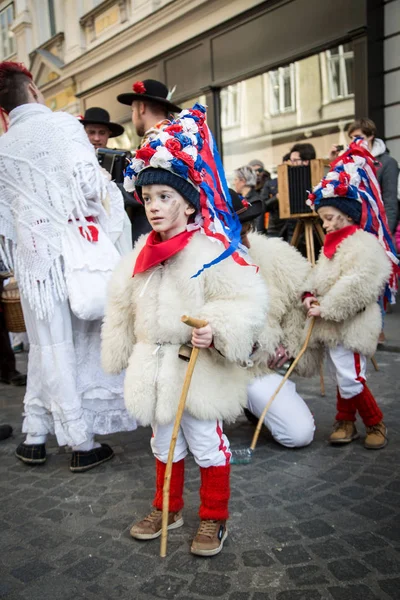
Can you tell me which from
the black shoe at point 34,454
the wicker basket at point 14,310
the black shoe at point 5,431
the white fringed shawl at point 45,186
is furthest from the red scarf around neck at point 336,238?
the wicker basket at point 14,310

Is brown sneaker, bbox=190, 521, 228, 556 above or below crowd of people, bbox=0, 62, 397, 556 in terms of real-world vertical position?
below

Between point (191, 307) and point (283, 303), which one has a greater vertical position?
point (191, 307)

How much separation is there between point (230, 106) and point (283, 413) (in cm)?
764

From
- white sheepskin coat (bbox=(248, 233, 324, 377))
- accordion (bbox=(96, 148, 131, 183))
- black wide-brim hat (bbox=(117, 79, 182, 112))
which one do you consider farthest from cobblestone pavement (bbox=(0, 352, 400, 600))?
black wide-brim hat (bbox=(117, 79, 182, 112))

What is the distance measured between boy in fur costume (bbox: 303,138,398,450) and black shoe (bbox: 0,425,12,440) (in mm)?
2368

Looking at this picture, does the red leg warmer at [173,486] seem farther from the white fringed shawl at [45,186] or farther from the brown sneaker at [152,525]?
the white fringed shawl at [45,186]

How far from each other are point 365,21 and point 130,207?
183 inches

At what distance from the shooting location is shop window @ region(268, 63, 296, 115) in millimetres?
8625

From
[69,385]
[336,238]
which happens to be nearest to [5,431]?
[69,385]

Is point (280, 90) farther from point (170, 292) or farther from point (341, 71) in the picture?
point (170, 292)

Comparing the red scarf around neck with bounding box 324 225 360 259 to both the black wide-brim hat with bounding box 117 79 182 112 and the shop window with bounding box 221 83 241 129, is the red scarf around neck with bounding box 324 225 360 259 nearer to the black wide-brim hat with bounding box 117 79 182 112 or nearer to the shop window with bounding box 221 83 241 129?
the black wide-brim hat with bounding box 117 79 182 112

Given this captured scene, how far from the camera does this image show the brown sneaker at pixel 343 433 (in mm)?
3557

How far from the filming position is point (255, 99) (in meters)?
9.43

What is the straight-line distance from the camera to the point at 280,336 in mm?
3629
